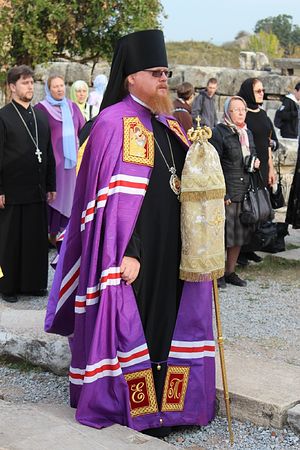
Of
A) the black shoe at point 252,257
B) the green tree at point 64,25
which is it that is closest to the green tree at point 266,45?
the green tree at point 64,25

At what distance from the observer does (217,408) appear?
14.6 ft

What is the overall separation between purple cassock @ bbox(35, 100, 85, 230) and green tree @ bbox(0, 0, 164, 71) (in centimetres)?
460

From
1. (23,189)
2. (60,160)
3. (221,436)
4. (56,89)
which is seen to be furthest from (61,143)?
(221,436)

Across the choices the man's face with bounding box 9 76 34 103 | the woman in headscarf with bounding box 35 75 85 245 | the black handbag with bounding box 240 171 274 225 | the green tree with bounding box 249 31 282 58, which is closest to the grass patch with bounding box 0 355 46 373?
the man's face with bounding box 9 76 34 103

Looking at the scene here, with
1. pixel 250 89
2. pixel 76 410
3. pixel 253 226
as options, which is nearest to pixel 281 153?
pixel 250 89

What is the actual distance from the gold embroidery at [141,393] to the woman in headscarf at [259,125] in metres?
4.38

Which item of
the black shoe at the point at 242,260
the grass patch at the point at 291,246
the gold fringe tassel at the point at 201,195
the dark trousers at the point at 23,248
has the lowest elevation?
the grass patch at the point at 291,246

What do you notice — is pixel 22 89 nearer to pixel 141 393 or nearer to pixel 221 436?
pixel 141 393

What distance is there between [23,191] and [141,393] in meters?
3.28

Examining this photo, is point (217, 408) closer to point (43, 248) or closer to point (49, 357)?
point (49, 357)

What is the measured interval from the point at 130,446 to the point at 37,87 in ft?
49.1

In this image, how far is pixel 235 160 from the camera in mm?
7062

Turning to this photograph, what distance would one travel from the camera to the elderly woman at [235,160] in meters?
7.04

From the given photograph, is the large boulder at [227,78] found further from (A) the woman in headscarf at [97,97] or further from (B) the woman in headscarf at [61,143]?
(B) the woman in headscarf at [61,143]
